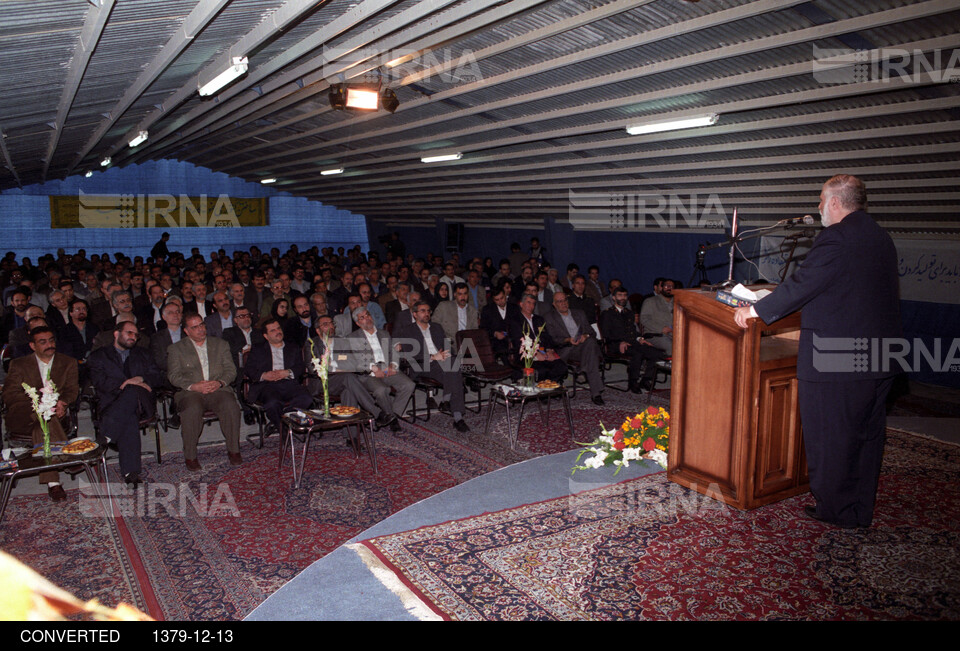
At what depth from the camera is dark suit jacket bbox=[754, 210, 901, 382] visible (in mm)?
A: 3189

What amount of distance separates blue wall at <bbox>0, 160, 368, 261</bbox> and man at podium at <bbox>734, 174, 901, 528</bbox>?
19691 millimetres

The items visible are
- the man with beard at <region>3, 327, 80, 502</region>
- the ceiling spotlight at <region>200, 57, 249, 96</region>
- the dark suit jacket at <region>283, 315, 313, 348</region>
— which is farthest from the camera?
the dark suit jacket at <region>283, 315, 313, 348</region>

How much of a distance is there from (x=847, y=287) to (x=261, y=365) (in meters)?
5.09

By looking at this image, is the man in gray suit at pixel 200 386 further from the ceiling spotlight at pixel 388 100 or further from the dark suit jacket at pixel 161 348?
the ceiling spotlight at pixel 388 100

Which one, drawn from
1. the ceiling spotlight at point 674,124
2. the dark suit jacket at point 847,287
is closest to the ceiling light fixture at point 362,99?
the ceiling spotlight at point 674,124

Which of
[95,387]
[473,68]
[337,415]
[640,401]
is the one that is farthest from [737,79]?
[95,387]

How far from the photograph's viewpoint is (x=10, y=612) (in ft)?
3.69

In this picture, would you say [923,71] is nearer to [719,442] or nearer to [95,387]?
[719,442]

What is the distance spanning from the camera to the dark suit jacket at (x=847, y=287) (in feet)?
10.5

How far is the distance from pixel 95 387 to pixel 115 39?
288 centimetres

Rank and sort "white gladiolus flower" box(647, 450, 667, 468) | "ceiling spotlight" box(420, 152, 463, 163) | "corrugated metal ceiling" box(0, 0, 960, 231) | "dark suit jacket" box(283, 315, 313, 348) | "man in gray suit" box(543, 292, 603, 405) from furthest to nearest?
1. "ceiling spotlight" box(420, 152, 463, 163)
2. "man in gray suit" box(543, 292, 603, 405)
3. "dark suit jacket" box(283, 315, 313, 348)
4. "corrugated metal ceiling" box(0, 0, 960, 231)
5. "white gladiolus flower" box(647, 450, 667, 468)

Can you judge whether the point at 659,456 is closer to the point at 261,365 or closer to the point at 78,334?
the point at 261,365

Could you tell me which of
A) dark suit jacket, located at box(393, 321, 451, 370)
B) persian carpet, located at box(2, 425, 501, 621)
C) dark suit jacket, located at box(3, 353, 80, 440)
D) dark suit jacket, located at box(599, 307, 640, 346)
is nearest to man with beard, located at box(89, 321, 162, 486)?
dark suit jacket, located at box(3, 353, 80, 440)

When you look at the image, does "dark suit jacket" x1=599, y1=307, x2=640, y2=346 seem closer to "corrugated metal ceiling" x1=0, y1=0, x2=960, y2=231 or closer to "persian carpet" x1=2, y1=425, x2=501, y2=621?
"corrugated metal ceiling" x1=0, y1=0, x2=960, y2=231
